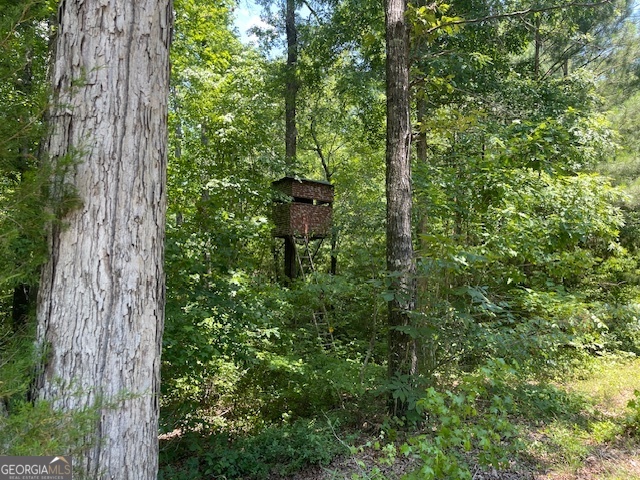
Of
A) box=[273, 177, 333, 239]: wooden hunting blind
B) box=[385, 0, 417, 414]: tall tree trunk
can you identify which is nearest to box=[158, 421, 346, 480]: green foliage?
box=[385, 0, 417, 414]: tall tree trunk

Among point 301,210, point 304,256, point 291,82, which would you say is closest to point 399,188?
point 301,210

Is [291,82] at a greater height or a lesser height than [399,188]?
Answer: greater

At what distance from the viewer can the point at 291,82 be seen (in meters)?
8.27

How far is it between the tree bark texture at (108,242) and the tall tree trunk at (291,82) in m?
6.38

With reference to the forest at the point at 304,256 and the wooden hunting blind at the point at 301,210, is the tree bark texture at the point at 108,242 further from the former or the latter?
the wooden hunting blind at the point at 301,210

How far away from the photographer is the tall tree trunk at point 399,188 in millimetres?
3736

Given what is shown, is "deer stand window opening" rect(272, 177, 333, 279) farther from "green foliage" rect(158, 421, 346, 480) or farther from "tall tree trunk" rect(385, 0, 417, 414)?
"green foliage" rect(158, 421, 346, 480)

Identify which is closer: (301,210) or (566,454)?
(566,454)

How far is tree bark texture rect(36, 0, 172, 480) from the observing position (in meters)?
1.57

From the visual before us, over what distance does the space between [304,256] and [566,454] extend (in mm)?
5437

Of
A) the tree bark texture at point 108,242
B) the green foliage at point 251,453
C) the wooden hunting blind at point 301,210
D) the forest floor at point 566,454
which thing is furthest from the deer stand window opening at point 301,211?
the tree bark texture at point 108,242

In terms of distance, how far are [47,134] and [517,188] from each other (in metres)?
4.50

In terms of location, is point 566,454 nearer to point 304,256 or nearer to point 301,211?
point 301,211

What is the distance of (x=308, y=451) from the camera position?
11.1 ft
